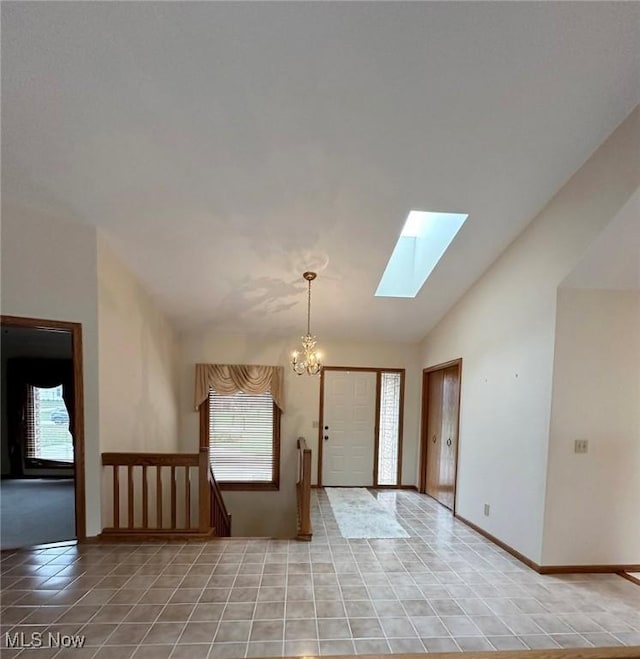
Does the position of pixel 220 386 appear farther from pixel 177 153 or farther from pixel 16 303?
pixel 177 153

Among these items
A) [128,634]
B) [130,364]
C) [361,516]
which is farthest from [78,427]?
[361,516]

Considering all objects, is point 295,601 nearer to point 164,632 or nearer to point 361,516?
point 164,632

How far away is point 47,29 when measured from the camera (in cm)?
208

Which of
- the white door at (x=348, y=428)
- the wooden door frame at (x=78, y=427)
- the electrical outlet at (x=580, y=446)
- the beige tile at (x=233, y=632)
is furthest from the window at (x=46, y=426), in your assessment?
the electrical outlet at (x=580, y=446)

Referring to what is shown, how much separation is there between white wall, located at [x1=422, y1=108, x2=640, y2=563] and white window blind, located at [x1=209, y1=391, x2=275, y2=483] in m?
3.07

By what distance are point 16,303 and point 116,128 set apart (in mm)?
1890

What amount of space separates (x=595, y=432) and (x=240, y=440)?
15.9ft

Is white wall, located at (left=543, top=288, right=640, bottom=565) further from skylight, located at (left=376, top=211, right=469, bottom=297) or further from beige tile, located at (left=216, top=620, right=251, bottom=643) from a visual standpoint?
beige tile, located at (left=216, top=620, right=251, bottom=643)

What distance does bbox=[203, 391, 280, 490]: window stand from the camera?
620 centimetres

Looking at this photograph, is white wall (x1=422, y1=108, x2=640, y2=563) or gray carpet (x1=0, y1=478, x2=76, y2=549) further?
gray carpet (x1=0, y1=478, x2=76, y2=549)

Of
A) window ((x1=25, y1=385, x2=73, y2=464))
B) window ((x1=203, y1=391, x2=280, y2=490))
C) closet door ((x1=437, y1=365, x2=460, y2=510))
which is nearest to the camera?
closet door ((x1=437, y1=365, x2=460, y2=510))

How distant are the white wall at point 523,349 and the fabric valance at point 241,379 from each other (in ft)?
9.56

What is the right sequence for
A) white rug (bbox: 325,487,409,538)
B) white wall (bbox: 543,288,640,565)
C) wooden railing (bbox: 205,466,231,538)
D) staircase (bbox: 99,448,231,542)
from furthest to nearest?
1. wooden railing (bbox: 205,466,231,538)
2. white rug (bbox: 325,487,409,538)
3. staircase (bbox: 99,448,231,542)
4. white wall (bbox: 543,288,640,565)

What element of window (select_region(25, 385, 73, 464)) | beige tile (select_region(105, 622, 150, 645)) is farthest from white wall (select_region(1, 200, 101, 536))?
window (select_region(25, 385, 73, 464))
